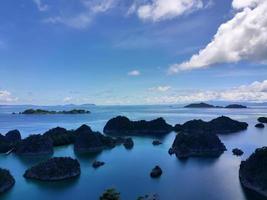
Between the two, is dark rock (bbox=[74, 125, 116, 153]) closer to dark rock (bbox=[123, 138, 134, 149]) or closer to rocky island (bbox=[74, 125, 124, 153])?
rocky island (bbox=[74, 125, 124, 153])

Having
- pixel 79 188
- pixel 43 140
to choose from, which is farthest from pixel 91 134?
pixel 79 188

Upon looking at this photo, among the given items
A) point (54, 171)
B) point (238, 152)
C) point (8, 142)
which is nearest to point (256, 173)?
point (238, 152)

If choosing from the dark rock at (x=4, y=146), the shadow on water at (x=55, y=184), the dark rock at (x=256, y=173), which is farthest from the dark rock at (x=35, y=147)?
the dark rock at (x=256, y=173)

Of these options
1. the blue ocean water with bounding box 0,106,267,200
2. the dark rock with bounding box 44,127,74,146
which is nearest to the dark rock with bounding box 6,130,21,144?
the dark rock with bounding box 44,127,74,146

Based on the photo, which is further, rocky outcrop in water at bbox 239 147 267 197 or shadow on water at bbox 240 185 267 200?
rocky outcrop in water at bbox 239 147 267 197

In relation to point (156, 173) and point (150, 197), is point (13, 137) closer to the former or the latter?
point (156, 173)

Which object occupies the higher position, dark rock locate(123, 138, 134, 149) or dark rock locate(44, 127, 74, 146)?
dark rock locate(44, 127, 74, 146)
